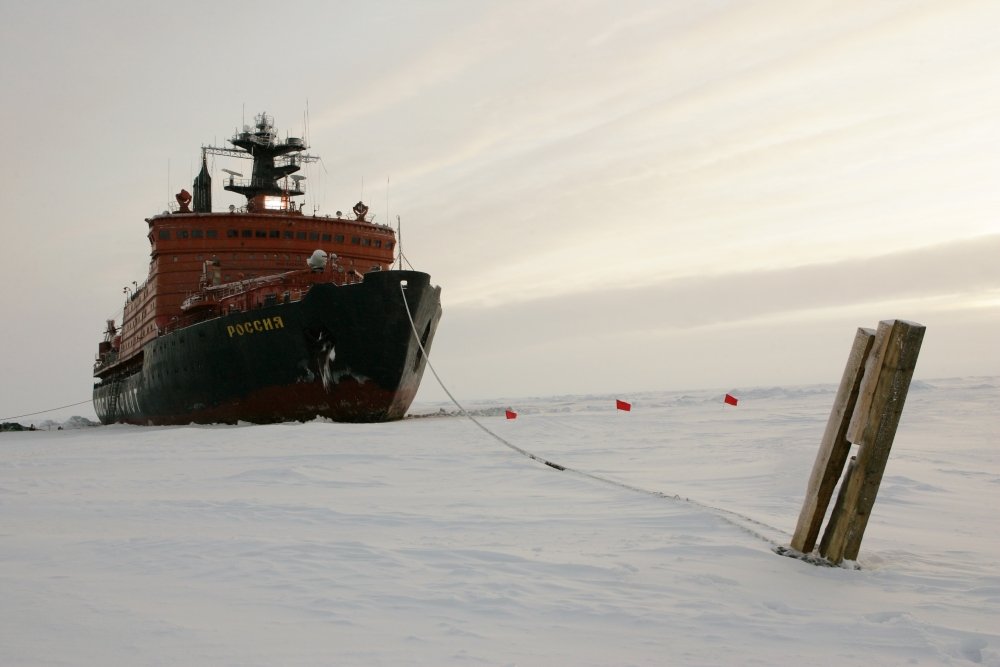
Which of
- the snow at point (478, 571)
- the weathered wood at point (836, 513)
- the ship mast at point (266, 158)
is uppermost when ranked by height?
the ship mast at point (266, 158)

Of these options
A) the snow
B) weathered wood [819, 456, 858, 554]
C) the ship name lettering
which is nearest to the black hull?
the ship name lettering

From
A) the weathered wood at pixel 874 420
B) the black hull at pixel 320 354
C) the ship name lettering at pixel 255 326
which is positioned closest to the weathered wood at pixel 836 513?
the weathered wood at pixel 874 420

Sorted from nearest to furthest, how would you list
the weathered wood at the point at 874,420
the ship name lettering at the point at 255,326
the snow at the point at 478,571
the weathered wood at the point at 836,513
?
the snow at the point at 478,571
the weathered wood at the point at 874,420
the weathered wood at the point at 836,513
the ship name lettering at the point at 255,326

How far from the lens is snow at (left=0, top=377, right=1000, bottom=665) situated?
3211 mm

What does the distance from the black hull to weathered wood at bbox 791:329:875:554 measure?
50.9ft

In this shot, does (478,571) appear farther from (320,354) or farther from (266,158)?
(266,158)

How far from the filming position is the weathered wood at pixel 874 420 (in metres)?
4.60

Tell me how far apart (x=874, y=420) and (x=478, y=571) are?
262 centimetres

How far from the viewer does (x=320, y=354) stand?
64.7 feet

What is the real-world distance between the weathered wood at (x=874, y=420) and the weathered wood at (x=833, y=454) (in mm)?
120

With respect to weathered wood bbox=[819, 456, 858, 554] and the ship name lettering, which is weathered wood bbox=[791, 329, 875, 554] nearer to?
weathered wood bbox=[819, 456, 858, 554]

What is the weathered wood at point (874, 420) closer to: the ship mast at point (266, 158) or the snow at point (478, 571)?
the snow at point (478, 571)

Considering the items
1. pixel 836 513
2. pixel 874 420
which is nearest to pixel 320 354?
pixel 836 513

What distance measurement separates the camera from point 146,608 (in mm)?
3619
